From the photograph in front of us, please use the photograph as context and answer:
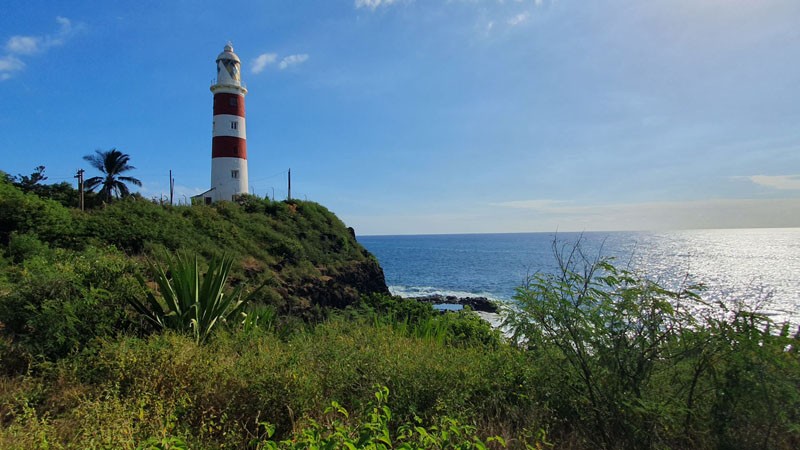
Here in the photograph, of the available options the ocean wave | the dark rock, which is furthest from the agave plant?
the ocean wave

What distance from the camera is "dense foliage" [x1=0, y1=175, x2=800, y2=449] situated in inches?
111

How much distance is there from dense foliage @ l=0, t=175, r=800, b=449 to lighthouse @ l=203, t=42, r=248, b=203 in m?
22.5

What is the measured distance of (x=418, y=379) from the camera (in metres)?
3.65

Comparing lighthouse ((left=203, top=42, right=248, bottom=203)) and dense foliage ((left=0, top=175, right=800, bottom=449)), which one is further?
lighthouse ((left=203, top=42, right=248, bottom=203))

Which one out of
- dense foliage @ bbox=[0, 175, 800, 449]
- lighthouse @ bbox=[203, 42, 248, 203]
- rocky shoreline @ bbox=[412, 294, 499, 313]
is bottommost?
rocky shoreline @ bbox=[412, 294, 499, 313]

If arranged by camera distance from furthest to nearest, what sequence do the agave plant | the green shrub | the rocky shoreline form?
the rocky shoreline
the agave plant
the green shrub

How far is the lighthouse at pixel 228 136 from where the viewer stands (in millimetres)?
26139

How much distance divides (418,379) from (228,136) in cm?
2639

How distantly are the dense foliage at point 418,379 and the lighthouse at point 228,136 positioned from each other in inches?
885

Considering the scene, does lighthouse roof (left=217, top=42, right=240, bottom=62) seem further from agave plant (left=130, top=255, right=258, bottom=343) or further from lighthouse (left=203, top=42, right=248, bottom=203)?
agave plant (left=130, top=255, right=258, bottom=343)

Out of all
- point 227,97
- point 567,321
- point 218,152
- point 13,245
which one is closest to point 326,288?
point 13,245

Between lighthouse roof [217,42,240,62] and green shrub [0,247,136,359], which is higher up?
lighthouse roof [217,42,240,62]

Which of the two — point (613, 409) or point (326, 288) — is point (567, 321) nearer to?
point (613, 409)

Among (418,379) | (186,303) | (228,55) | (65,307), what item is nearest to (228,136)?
(228,55)
